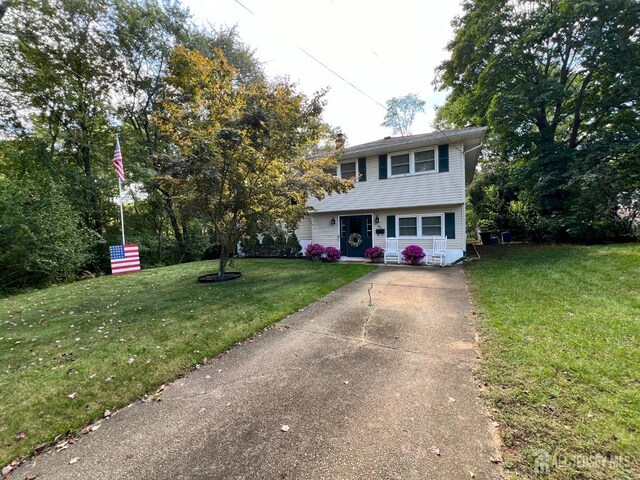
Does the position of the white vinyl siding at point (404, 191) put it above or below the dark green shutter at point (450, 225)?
above

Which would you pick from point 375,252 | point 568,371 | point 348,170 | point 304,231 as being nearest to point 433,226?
point 375,252

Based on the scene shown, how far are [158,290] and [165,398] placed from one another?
5267mm

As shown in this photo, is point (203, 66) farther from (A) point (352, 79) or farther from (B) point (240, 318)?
(B) point (240, 318)

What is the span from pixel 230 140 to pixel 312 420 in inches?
231

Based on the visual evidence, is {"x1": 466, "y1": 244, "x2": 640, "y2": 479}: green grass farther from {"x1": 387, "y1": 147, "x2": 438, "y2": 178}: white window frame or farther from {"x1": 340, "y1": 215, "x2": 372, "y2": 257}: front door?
{"x1": 340, "y1": 215, "x2": 372, "y2": 257}: front door

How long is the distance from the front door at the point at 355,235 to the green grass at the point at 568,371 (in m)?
6.92

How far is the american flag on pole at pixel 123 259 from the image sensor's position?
1059 centimetres

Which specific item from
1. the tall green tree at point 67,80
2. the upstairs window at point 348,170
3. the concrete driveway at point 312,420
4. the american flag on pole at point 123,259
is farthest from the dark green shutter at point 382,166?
the tall green tree at point 67,80

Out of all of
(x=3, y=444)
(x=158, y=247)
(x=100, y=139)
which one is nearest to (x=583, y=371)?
(x=3, y=444)

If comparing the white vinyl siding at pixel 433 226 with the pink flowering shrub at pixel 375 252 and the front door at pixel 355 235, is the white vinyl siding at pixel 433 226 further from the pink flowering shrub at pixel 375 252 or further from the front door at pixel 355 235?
the front door at pixel 355 235

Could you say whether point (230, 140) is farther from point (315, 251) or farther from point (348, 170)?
point (348, 170)

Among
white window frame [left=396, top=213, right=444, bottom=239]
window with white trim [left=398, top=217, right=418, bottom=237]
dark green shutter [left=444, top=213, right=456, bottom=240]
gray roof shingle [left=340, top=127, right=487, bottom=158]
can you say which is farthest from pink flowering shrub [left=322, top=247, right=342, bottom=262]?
dark green shutter [left=444, top=213, right=456, bottom=240]

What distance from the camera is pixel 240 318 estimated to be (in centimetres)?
476

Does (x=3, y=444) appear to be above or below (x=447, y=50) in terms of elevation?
below
